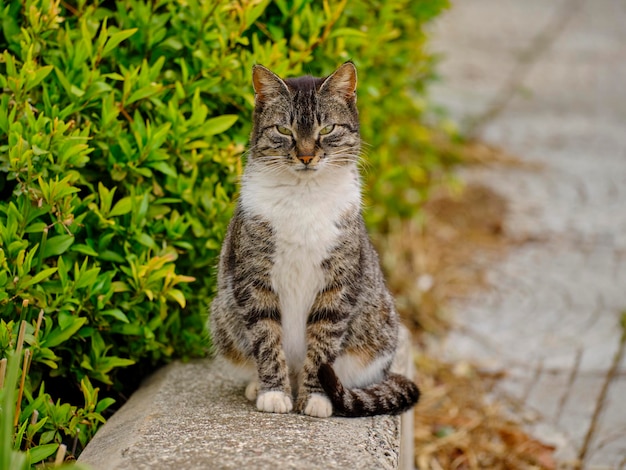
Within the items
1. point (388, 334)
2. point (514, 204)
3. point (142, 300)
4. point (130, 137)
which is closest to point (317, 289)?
point (388, 334)

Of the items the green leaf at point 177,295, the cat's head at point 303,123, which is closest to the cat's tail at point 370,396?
the green leaf at point 177,295

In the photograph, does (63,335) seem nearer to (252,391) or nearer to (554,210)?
(252,391)

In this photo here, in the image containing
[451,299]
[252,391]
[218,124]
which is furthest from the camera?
[451,299]

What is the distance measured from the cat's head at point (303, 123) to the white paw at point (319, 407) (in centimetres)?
78

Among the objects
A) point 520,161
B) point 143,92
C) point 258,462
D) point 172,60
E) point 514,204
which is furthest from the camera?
point 520,161

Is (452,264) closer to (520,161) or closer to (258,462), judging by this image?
(520,161)

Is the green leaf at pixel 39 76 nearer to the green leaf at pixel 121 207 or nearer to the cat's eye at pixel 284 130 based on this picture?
the green leaf at pixel 121 207

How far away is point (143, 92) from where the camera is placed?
11.0ft

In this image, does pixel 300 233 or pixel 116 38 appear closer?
pixel 300 233

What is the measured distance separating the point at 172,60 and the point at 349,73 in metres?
0.83

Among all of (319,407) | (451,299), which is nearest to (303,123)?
(319,407)

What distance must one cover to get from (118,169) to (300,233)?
76cm

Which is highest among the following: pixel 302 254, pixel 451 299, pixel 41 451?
pixel 302 254

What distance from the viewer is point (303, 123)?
3221mm
